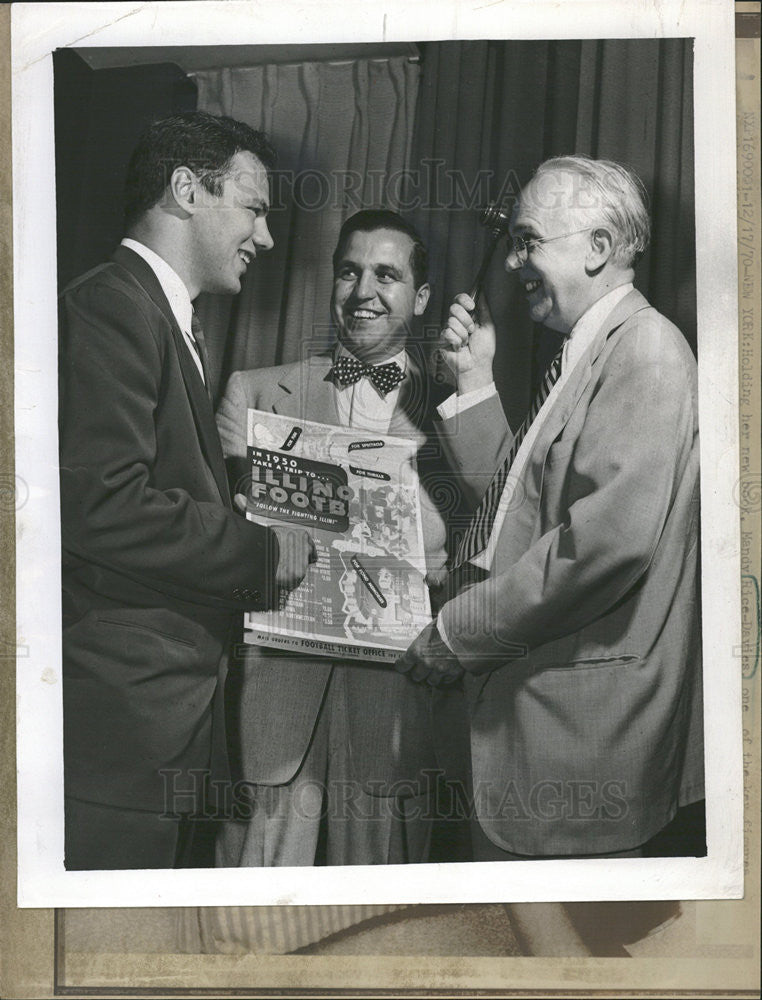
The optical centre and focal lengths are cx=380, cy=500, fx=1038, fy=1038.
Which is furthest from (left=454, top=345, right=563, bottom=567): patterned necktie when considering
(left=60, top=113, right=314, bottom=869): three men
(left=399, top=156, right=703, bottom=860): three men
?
(left=60, top=113, right=314, bottom=869): three men

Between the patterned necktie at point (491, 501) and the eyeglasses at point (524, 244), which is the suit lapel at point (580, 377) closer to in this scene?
the patterned necktie at point (491, 501)

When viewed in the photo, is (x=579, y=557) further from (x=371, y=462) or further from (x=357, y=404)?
(x=357, y=404)

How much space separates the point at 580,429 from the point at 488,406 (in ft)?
0.80

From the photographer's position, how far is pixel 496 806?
8.81ft

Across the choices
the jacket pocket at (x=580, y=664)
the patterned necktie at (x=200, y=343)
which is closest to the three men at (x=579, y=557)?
the jacket pocket at (x=580, y=664)

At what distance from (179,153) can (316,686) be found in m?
1.42

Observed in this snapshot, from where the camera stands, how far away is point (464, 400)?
270cm

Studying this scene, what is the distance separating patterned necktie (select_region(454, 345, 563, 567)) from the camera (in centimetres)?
267

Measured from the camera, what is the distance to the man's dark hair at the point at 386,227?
2695 mm

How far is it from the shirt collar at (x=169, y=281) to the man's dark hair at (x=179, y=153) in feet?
0.24

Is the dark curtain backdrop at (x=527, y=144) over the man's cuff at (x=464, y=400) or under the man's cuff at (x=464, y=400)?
over

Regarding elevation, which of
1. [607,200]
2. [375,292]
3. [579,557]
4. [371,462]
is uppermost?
[607,200]

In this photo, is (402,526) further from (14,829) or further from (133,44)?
(133,44)

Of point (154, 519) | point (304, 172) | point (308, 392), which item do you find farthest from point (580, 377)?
point (154, 519)
